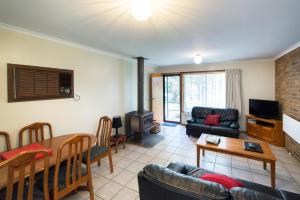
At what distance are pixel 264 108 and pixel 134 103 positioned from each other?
3.64m

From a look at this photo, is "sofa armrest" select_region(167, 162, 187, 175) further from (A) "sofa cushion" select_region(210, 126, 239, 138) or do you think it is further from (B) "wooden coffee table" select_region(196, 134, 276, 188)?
(A) "sofa cushion" select_region(210, 126, 239, 138)

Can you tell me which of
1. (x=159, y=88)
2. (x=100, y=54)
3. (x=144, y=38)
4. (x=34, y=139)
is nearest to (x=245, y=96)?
(x=159, y=88)

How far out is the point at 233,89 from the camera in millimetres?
4645

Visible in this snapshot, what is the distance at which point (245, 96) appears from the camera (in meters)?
4.61

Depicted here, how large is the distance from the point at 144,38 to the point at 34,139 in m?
2.44

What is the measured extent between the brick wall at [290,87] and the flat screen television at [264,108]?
173mm

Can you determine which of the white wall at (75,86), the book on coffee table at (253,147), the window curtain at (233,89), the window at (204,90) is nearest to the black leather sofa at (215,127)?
the window curtain at (233,89)

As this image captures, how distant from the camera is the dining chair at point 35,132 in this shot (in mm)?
2162

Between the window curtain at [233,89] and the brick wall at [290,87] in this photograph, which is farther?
the window curtain at [233,89]

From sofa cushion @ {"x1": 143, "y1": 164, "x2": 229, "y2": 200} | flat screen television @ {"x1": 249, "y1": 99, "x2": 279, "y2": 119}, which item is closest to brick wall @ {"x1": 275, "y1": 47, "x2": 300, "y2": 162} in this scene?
flat screen television @ {"x1": 249, "y1": 99, "x2": 279, "y2": 119}

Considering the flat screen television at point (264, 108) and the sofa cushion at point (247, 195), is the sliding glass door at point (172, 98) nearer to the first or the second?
the flat screen television at point (264, 108)

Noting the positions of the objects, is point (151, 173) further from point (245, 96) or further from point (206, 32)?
point (245, 96)

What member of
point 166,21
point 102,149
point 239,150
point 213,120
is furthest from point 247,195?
point 213,120

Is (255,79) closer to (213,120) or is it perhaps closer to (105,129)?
(213,120)
